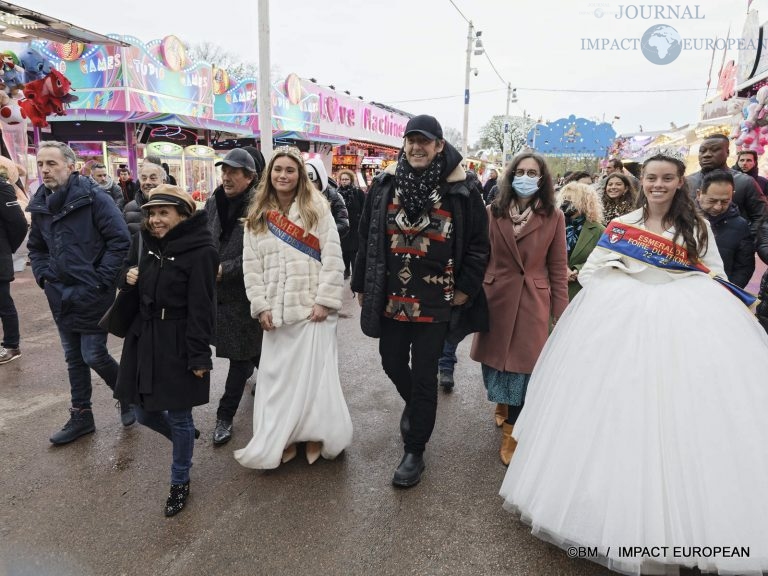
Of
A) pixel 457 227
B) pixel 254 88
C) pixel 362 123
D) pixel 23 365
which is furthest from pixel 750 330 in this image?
pixel 362 123

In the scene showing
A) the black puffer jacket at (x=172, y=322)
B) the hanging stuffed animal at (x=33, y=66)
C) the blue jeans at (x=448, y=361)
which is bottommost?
the blue jeans at (x=448, y=361)

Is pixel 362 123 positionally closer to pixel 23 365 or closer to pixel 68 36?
pixel 68 36

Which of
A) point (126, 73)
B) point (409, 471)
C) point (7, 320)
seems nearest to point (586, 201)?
point (409, 471)

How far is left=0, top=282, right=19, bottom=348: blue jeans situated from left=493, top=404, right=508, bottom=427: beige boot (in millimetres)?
4584

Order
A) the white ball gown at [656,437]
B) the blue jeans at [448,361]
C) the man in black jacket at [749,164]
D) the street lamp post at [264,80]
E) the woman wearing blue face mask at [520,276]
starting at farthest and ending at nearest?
the street lamp post at [264,80] < the man in black jacket at [749,164] < the blue jeans at [448,361] < the woman wearing blue face mask at [520,276] < the white ball gown at [656,437]

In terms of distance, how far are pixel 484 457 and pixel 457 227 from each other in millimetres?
1518

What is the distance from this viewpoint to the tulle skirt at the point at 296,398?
2928 millimetres

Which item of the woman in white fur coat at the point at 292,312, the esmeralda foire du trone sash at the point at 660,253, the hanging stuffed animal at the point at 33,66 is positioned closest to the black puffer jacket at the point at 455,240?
the woman in white fur coat at the point at 292,312

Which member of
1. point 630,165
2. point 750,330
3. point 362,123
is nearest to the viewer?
point 750,330

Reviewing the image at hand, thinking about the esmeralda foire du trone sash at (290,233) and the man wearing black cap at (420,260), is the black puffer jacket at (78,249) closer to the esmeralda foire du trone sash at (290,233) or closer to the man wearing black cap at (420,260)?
the esmeralda foire du trone sash at (290,233)

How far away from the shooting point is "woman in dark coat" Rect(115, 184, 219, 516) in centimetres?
257

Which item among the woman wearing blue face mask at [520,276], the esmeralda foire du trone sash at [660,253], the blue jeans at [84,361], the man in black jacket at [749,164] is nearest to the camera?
the esmeralda foire du trone sash at [660,253]

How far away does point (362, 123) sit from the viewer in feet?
89.8

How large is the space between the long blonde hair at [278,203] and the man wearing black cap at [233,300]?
1.07ft
